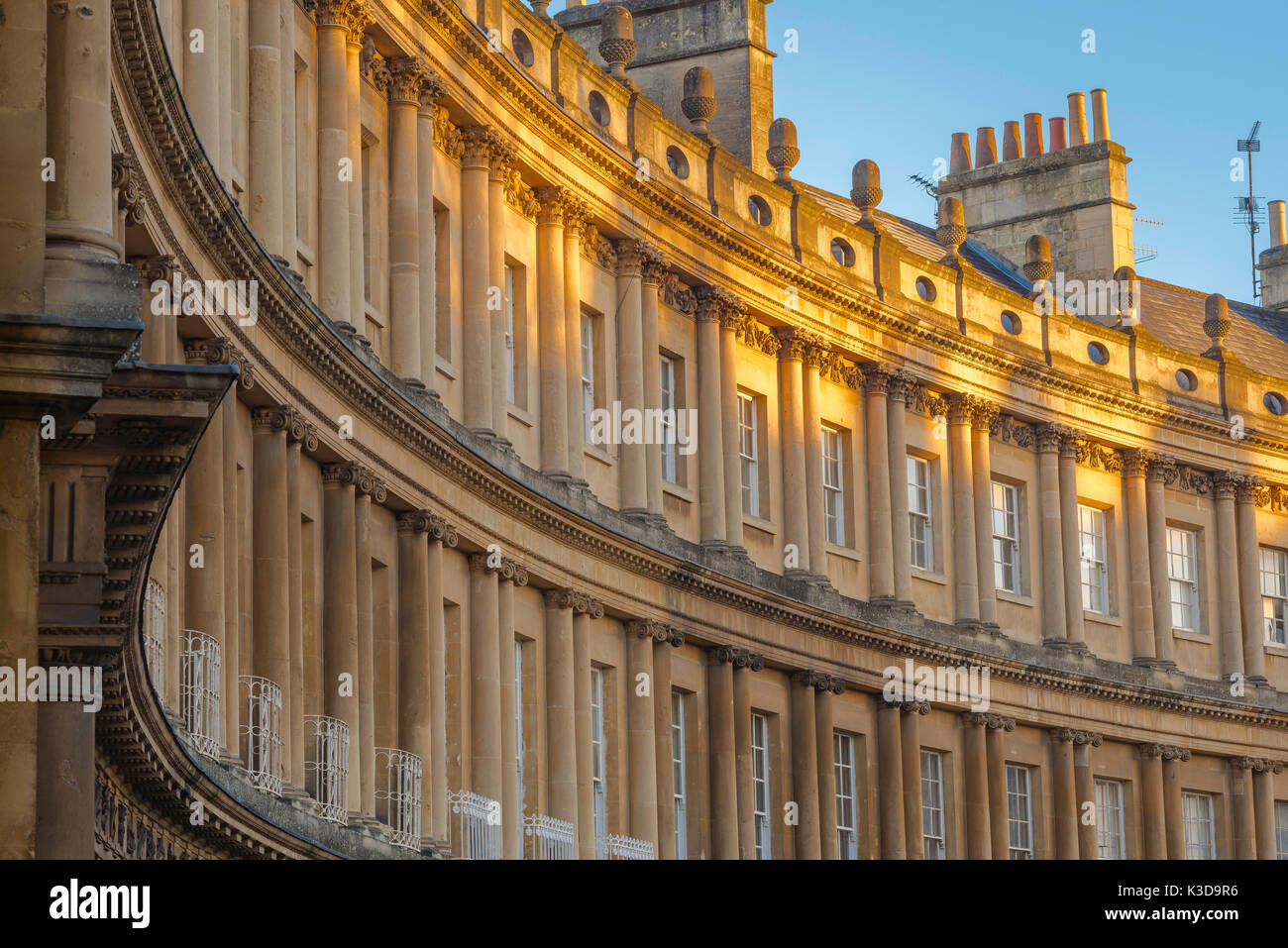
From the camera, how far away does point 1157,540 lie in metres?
42.5

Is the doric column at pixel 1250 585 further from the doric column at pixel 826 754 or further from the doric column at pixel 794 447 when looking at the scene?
the doric column at pixel 794 447

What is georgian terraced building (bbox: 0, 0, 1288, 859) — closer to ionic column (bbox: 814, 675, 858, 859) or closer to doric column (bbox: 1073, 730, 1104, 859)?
ionic column (bbox: 814, 675, 858, 859)

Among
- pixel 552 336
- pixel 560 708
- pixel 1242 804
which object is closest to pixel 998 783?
pixel 1242 804

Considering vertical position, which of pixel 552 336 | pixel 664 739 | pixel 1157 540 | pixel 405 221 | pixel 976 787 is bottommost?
pixel 976 787

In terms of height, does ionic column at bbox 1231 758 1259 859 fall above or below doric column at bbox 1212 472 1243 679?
below

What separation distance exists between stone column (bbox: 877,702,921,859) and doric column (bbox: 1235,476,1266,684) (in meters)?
9.14

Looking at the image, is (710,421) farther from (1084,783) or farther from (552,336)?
(1084,783)

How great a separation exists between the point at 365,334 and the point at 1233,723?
2172 cm

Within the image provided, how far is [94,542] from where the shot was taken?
46.7ft

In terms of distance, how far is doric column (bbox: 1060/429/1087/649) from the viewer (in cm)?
4047

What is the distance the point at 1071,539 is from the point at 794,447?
6921 millimetres

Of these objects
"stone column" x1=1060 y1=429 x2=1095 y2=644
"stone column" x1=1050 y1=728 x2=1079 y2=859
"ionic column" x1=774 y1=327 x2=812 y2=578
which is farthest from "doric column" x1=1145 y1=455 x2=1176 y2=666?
"ionic column" x1=774 y1=327 x2=812 y2=578
